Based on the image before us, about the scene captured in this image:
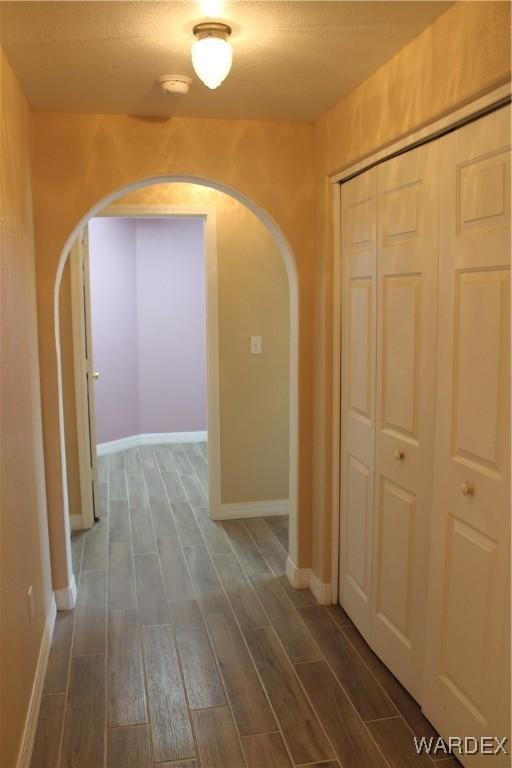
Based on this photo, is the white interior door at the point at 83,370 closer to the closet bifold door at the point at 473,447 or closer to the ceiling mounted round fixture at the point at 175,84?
the ceiling mounted round fixture at the point at 175,84

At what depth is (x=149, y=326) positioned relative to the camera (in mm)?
6625

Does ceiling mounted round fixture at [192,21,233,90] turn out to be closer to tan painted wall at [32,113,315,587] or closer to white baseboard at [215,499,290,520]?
tan painted wall at [32,113,315,587]

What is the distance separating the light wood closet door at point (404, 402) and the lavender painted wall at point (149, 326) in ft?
13.3

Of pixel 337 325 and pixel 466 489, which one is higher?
pixel 337 325

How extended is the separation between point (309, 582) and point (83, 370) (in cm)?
194

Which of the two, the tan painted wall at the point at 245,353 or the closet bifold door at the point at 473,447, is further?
the tan painted wall at the point at 245,353

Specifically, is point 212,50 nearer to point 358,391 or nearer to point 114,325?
point 358,391

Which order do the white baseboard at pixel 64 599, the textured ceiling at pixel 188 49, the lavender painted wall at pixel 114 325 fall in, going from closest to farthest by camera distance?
the textured ceiling at pixel 188 49 < the white baseboard at pixel 64 599 < the lavender painted wall at pixel 114 325

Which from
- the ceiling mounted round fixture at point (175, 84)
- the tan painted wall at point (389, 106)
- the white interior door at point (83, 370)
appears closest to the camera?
the tan painted wall at point (389, 106)

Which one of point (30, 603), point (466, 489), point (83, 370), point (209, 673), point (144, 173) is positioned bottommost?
point (209, 673)

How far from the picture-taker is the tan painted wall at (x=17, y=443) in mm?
1949

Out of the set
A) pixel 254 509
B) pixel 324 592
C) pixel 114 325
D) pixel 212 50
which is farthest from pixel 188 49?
pixel 114 325

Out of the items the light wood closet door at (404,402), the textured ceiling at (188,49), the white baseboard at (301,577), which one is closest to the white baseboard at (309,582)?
the white baseboard at (301,577)

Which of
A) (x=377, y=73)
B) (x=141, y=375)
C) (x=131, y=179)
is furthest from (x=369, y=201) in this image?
(x=141, y=375)
